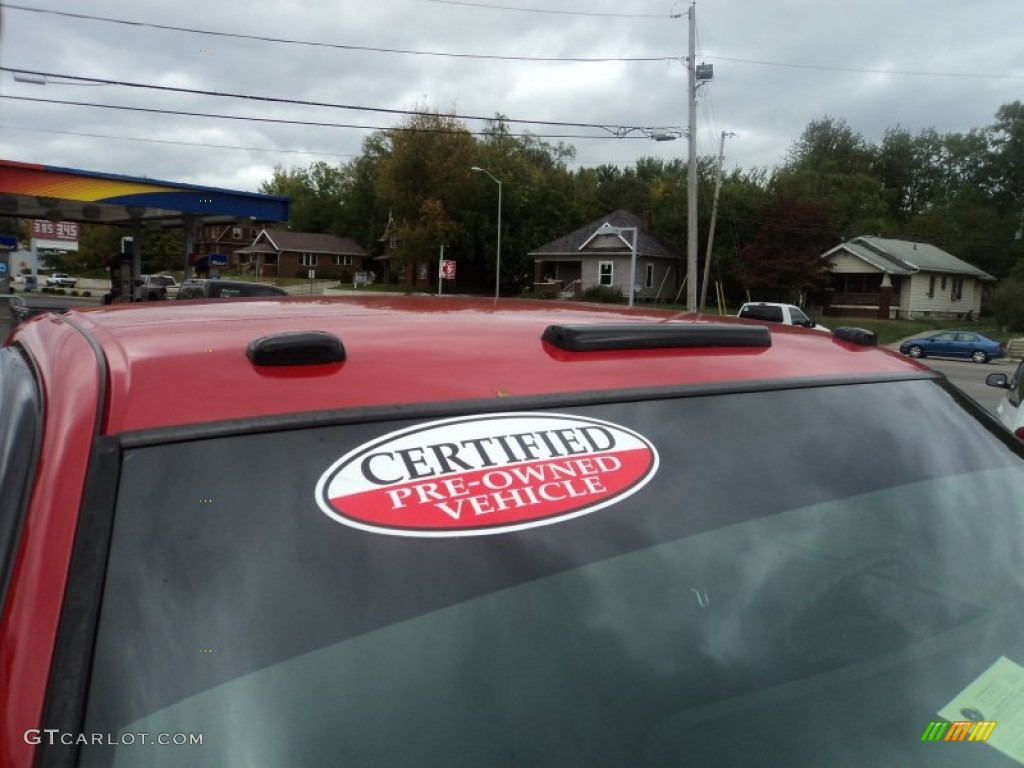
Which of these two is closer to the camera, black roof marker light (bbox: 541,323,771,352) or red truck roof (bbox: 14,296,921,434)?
red truck roof (bbox: 14,296,921,434)

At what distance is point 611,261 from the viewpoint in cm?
5631

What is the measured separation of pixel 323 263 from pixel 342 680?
93565mm

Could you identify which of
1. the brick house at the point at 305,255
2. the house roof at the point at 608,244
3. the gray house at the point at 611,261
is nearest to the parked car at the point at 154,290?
the gray house at the point at 611,261

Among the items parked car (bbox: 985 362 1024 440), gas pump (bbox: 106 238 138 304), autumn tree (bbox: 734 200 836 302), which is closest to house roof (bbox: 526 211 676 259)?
autumn tree (bbox: 734 200 836 302)

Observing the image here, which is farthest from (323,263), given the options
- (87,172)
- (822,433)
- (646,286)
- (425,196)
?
(822,433)

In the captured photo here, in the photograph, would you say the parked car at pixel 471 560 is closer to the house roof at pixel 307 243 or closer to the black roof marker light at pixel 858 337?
the black roof marker light at pixel 858 337

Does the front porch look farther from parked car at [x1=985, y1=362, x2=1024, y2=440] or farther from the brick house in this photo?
parked car at [x1=985, y1=362, x2=1024, y2=440]

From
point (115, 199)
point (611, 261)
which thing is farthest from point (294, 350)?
point (611, 261)

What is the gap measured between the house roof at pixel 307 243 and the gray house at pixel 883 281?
54.7 meters

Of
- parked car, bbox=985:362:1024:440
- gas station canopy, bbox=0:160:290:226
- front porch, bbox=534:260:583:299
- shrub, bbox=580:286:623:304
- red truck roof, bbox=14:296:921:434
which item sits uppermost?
gas station canopy, bbox=0:160:290:226

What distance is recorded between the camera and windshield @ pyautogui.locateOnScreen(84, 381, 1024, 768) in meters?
1.08

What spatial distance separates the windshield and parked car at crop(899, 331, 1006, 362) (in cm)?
3779

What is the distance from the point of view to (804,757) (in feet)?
4.17

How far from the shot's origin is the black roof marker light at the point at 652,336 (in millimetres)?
1672
